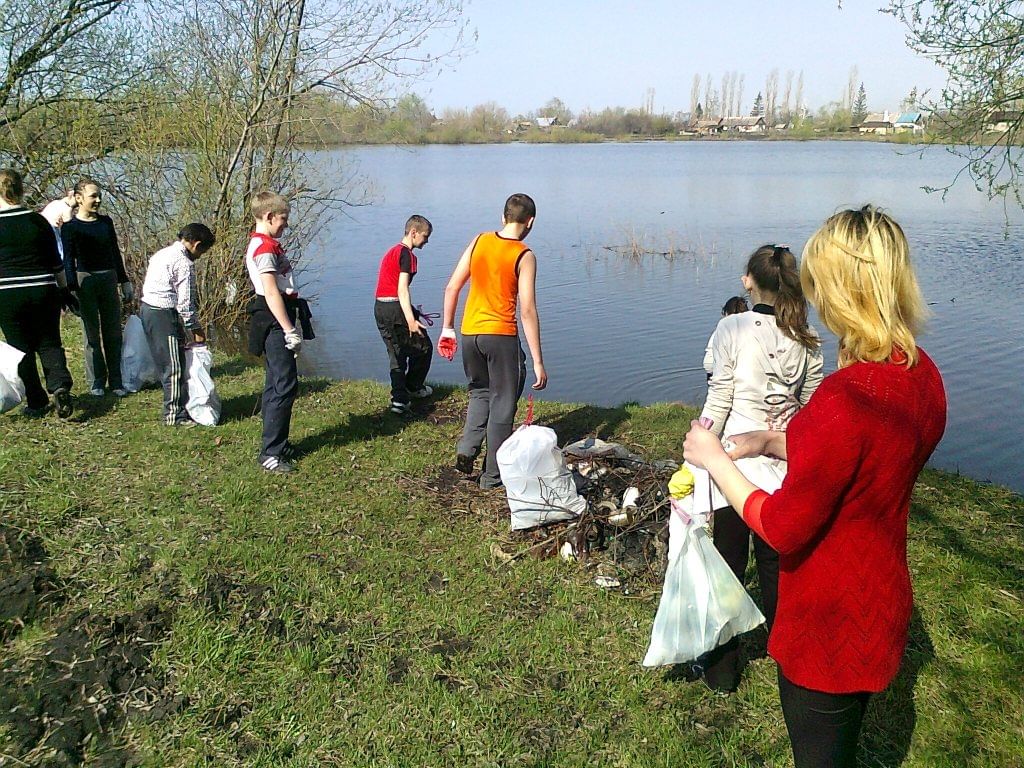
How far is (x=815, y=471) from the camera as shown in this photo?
196 cm

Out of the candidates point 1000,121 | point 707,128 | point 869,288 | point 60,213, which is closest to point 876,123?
point 707,128

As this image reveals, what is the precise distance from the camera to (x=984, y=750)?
327cm

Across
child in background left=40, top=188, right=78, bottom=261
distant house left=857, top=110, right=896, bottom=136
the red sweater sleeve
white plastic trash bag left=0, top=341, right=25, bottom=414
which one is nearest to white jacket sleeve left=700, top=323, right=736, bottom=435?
the red sweater sleeve

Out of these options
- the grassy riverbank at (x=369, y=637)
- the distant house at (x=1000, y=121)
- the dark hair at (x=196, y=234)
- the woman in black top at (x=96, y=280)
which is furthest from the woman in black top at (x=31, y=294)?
the distant house at (x=1000, y=121)

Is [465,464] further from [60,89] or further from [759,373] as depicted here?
[60,89]

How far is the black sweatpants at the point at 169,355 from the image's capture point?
6.74m

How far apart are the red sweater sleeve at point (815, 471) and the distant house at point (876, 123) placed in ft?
240

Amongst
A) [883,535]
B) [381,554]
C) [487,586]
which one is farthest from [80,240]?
[883,535]

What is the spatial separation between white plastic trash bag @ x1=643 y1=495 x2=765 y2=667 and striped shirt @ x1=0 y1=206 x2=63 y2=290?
592 centimetres

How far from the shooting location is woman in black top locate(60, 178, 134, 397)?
7362 mm

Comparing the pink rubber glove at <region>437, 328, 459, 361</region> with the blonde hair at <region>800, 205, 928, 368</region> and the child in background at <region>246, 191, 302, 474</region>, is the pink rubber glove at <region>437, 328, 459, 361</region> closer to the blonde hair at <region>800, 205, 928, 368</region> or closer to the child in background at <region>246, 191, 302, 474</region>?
the child in background at <region>246, 191, 302, 474</region>

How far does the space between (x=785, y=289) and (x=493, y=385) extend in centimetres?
251

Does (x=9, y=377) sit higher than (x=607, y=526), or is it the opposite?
(x=9, y=377)

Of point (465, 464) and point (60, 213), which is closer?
point (465, 464)
